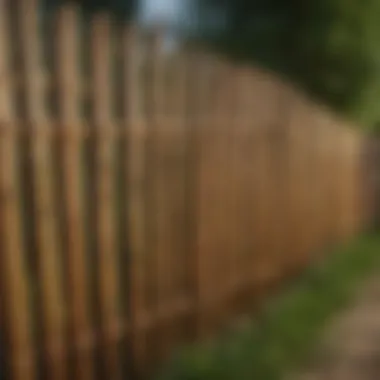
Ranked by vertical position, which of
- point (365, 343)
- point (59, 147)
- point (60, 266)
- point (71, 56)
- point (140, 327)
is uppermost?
point (71, 56)

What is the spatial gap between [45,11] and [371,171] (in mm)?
10217

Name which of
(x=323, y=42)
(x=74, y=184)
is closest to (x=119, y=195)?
(x=74, y=184)

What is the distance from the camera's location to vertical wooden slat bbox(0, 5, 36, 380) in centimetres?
384

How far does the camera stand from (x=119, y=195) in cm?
491

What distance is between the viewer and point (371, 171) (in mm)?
13992

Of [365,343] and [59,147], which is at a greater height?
[59,147]

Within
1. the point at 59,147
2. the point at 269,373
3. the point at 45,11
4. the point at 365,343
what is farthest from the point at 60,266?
the point at 365,343

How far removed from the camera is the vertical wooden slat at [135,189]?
494cm

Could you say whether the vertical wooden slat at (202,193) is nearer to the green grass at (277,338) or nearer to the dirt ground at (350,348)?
the green grass at (277,338)

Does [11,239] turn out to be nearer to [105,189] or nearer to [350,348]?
[105,189]

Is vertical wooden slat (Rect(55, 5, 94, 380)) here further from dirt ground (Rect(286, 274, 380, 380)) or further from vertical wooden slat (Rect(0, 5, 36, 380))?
dirt ground (Rect(286, 274, 380, 380))

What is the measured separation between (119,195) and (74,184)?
548 millimetres

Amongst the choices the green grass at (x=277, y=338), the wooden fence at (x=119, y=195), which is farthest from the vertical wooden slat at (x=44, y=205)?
the green grass at (x=277, y=338)

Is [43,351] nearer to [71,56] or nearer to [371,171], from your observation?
[71,56]
